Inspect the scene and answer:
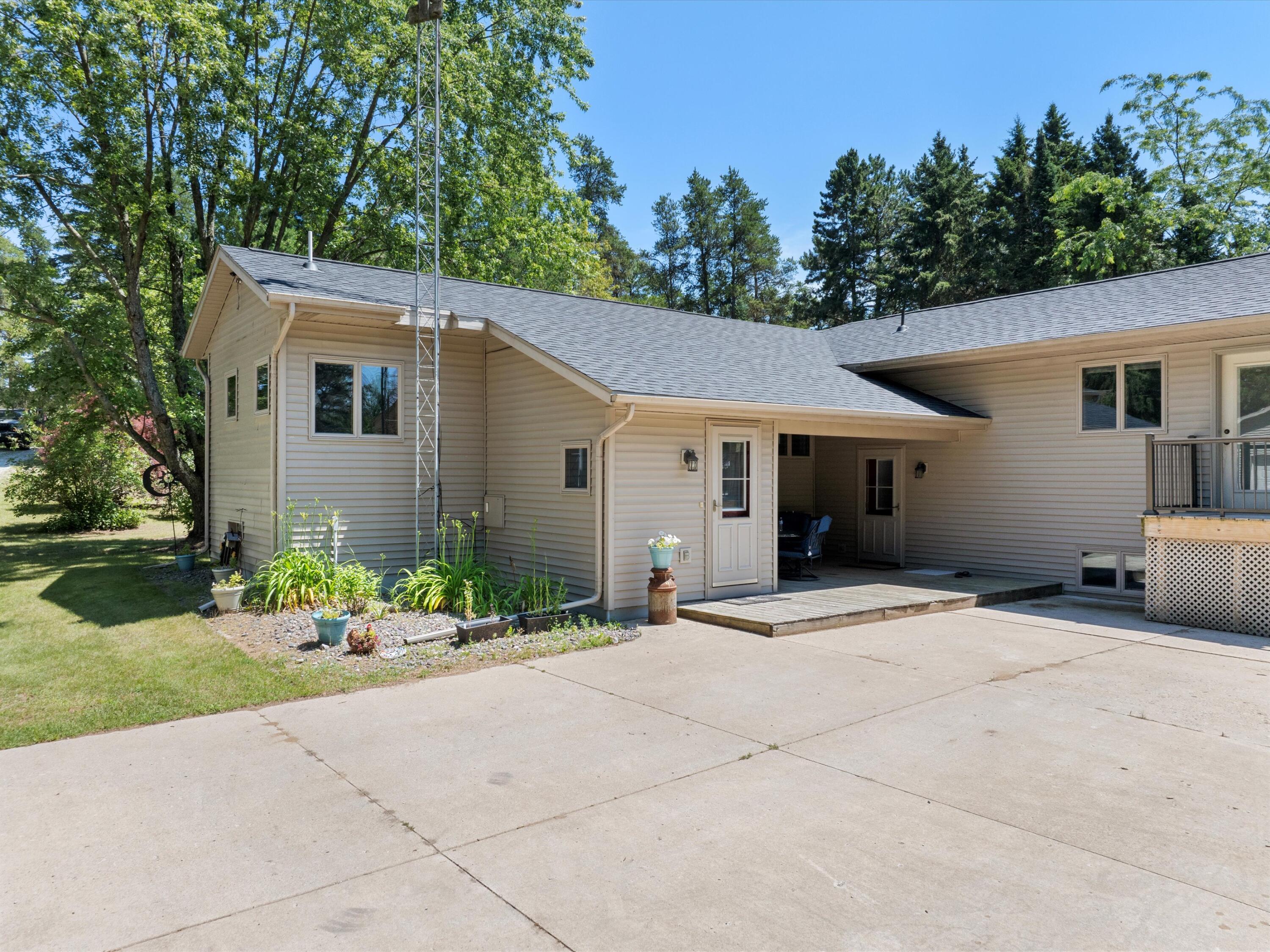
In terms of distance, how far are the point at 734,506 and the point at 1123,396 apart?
5679 mm

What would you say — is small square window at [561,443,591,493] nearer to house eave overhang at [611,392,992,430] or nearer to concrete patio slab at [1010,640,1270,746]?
house eave overhang at [611,392,992,430]

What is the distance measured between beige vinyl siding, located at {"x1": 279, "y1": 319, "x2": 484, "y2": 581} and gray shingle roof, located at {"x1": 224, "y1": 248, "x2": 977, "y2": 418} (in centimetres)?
63

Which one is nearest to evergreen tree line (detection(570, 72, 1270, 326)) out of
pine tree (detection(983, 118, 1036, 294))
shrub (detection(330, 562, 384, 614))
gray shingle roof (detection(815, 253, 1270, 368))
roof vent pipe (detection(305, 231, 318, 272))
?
pine tree (detection(983, 118, 1036, 294))

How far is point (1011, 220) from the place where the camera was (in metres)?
31.5

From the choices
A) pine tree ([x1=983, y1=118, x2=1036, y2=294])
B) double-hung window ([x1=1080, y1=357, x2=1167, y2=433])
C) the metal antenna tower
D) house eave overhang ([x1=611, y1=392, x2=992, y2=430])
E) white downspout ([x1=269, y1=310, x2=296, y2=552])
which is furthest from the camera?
pine tree ([x1=983, y1=118, x2=1036, y2=294])

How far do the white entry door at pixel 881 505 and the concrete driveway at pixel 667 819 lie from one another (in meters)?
7.16

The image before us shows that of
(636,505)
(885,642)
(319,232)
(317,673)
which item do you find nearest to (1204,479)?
(885,642)

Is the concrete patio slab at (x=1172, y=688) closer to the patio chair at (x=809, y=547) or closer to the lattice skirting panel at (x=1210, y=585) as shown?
the lattice skirting panel at (x=1210, y=585)

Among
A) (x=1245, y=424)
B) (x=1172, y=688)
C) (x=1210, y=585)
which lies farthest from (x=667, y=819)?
(x=1245, y=424)

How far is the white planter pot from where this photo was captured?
9086mm

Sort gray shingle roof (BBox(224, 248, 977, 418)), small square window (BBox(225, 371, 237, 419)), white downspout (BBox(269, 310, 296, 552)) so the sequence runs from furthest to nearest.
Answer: small square window (BBox(225, 371, 237, 419)) → white downspout (BBox(269, 310, 296, 552)) → gray shingle roof (BBox(224, 248, 977, 418))

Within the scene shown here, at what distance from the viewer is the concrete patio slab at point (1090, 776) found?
141 inches

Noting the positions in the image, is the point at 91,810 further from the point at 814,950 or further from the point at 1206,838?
the point at 1206,838

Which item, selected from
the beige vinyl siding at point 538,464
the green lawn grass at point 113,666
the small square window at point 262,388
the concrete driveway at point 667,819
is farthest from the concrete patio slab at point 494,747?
the small square window at point 262,388
